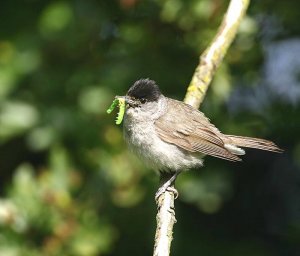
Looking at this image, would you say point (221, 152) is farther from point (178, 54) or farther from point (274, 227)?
point (274, 227)

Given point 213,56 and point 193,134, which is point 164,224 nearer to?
point 213,56

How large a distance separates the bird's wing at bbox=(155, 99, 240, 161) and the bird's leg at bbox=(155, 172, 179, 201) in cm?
26

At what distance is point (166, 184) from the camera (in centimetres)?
494

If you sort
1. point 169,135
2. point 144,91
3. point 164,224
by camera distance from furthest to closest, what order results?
1. point 169,135
2. point 144,91
3. point 164,224

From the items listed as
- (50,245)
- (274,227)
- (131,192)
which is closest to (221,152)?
(131,192)

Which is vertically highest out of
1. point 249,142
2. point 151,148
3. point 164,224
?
point 249,142

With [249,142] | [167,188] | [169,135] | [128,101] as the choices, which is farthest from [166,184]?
[249,142]

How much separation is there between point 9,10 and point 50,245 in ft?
5.66

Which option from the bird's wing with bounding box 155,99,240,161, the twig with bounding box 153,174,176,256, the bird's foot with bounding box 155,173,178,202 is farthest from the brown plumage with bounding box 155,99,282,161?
the twig with bounding box 153,174,176,256

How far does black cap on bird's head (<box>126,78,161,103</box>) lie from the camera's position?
511 centimetres

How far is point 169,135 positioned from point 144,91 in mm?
394

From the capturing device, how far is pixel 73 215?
5.17 metres

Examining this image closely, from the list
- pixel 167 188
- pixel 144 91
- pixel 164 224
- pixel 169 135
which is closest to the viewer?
pixel 164 224

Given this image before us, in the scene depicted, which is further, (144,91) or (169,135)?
(169,135)
